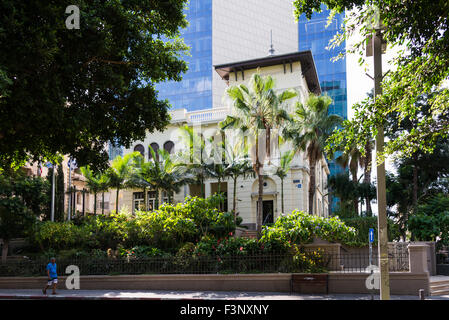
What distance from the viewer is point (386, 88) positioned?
10.2 m

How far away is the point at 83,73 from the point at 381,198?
359 inches

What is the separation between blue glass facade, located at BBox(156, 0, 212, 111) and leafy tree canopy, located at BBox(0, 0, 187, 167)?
67.0 metres

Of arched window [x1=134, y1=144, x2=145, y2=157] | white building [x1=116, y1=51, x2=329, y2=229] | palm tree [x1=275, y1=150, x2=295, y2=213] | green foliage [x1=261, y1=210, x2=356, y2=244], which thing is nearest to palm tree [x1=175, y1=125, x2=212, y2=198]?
white building [x1=116, y1=51, x2=329, y2=229]

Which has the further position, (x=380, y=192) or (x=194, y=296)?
(x=194, y=296)

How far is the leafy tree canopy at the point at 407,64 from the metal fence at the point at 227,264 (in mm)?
8450

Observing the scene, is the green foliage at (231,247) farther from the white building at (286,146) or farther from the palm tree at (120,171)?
the palm tree at (120,171)

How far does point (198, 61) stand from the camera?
3246 inches

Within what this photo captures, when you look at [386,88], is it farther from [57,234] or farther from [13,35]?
[57,234]

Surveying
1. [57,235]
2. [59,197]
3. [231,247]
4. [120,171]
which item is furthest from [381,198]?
[59,197]

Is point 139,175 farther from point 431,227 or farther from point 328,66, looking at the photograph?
point 328,66

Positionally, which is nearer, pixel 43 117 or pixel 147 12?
pixel 43 117

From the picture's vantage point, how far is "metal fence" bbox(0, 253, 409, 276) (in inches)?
717
